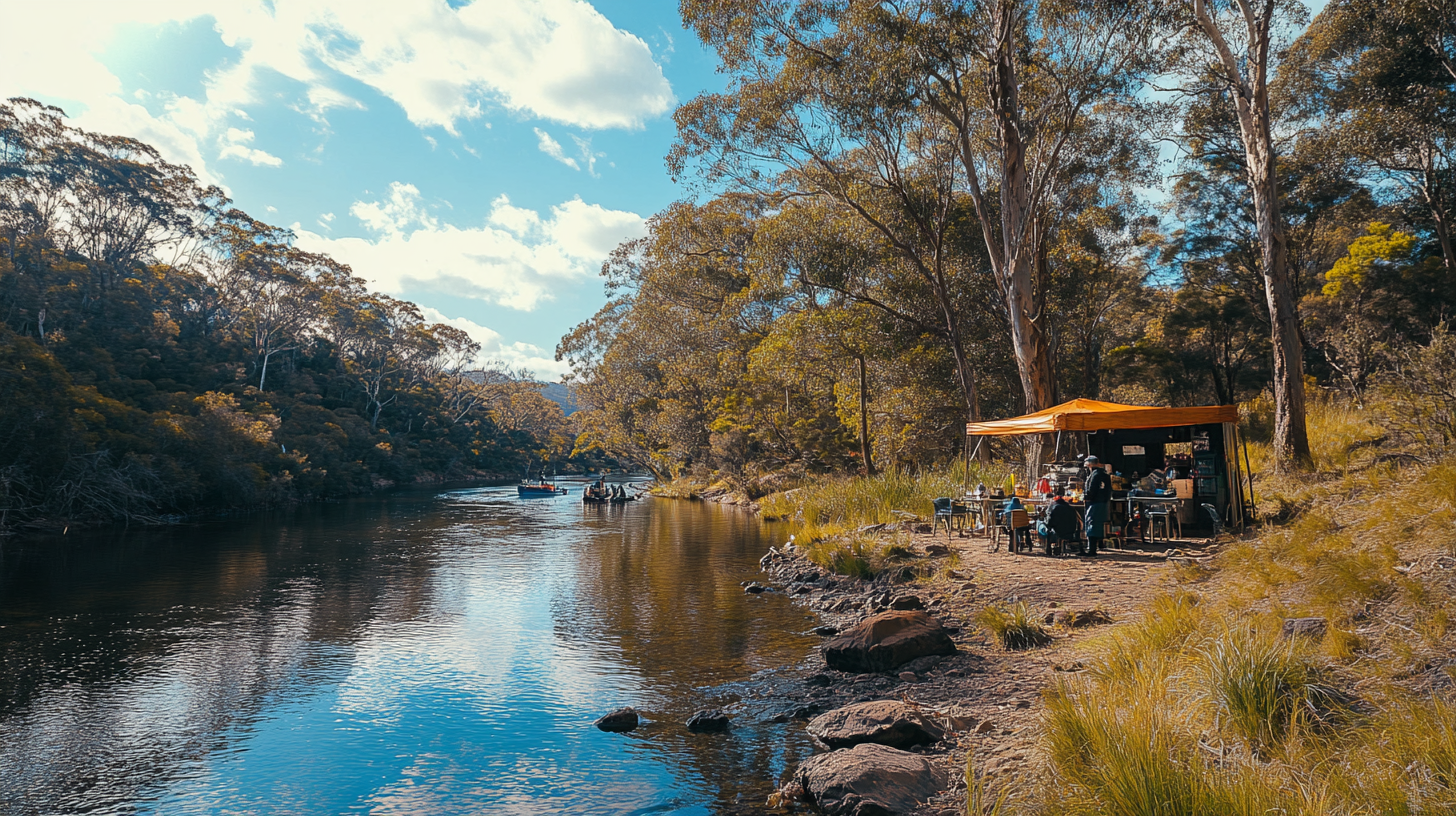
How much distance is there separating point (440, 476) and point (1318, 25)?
67.8 metres

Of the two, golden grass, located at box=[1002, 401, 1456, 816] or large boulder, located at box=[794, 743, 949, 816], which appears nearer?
golden grass, located at box=[1002, 401, 1456, 816]

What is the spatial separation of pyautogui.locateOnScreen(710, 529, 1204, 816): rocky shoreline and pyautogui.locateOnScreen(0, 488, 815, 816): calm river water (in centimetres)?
57

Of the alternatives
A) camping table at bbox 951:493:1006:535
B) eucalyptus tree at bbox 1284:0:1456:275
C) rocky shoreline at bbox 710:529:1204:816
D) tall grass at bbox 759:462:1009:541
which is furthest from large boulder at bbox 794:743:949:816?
eucalyptus tree at bbox 1284:0:1456:275

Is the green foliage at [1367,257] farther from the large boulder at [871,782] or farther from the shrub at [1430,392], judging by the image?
the large boulder at [871,782]

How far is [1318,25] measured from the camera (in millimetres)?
21875

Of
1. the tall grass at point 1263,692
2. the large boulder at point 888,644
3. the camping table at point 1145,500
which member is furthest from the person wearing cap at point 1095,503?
the tall grass at point 1263,692

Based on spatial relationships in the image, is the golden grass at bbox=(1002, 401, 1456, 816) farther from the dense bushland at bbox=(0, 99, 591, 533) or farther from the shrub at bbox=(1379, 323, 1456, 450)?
the dense bushland at bbox=(0, 99, 591, 533)

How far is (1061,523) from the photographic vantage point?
12.3 m

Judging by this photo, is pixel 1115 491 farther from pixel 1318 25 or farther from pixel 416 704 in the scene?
pixel 1318 25

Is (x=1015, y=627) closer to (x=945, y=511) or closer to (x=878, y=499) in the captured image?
(x=945, y=511)

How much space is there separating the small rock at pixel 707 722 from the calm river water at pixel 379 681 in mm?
189

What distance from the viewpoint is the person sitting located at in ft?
40.4

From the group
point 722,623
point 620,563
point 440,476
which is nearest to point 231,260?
point 440,476

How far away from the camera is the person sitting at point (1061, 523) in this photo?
12.3m
